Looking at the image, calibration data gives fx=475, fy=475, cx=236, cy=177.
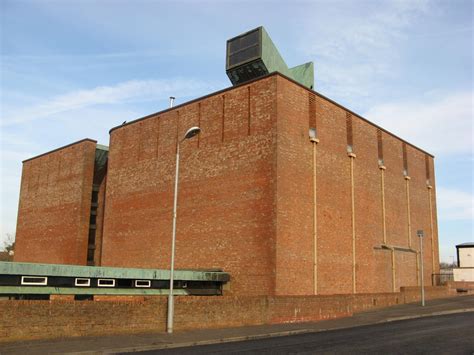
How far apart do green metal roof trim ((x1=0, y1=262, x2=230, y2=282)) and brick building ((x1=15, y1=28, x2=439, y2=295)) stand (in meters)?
1.91

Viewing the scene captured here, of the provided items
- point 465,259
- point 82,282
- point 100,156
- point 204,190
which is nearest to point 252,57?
point 204,190

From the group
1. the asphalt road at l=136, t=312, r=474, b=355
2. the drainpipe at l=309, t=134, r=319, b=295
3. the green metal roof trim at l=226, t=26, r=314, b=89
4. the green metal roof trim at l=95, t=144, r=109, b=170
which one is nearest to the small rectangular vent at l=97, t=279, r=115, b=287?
the asphalt road at l=136, t=312, r=474, b=355

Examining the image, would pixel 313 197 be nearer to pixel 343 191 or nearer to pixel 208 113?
pixel 343 191

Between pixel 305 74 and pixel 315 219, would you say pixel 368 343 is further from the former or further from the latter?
pixel 305 74

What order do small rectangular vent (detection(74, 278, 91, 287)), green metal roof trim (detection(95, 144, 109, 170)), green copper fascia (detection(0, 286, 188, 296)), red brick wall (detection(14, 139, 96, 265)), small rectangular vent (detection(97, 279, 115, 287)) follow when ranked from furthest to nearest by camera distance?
green metal roof trim (detection(95, 144, 109, 170)) < red brick wall (detection(14, 139, 96, 265)) < small rectangular vent (detection(97, 279, 115, 287)) < small rectangular vent (detection(74, 278, 91, 287)) < green copper fascia (detection(0, 286, 188, 296))

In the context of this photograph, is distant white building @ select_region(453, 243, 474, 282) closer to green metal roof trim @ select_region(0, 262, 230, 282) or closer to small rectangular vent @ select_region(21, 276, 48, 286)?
green metal roof trim @ select_region(0, 262, 230, 282)

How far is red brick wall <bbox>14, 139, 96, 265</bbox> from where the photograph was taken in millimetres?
35909

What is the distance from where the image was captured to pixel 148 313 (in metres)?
17.5

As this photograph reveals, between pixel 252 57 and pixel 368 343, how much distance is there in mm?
20305

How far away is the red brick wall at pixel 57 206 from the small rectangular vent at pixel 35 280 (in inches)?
702

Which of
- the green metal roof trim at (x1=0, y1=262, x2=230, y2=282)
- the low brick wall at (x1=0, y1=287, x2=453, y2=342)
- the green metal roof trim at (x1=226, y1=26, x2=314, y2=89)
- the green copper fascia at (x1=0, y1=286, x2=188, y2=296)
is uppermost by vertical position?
the green metal roof trim at (x1=226, y1=26, x2=314, y2=89)

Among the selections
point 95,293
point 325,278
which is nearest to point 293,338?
point 95,293

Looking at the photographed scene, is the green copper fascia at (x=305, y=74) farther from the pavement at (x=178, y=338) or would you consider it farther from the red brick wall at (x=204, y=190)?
the pavement at (x=178, y=338)

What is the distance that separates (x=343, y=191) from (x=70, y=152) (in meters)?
22.2
